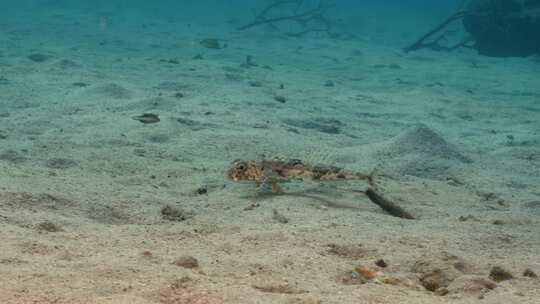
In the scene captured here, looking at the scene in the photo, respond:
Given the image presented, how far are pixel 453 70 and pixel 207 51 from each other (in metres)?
7.34

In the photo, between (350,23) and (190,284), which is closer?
(190,284)

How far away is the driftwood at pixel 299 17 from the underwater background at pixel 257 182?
26.1ft

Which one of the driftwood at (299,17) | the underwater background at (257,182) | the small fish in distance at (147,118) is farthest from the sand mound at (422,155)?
the driftwood at (299,17)

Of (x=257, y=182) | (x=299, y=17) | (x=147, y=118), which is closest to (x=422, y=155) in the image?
(x=257, y=182)

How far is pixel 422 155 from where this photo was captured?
23.8 ft

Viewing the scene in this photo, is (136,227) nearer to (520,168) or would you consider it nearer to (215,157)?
(215,157)

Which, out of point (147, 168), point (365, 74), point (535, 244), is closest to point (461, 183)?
point (535, 244)

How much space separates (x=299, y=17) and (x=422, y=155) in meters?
17.1

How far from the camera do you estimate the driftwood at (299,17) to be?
23219mm

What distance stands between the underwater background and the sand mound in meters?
0.03

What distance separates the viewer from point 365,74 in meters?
15.7

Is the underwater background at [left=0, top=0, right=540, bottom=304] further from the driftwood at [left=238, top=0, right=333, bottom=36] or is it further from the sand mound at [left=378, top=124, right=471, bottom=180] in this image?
the driftwood at [left=238, top=0, right=333, bottom=36]

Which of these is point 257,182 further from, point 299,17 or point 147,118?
point 299,17

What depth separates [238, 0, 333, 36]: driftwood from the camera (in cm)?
2322
